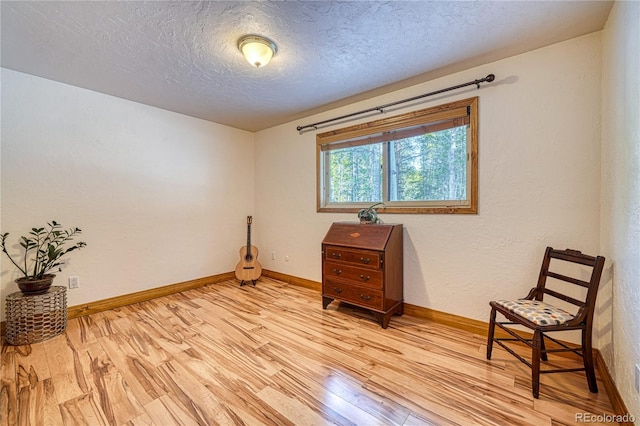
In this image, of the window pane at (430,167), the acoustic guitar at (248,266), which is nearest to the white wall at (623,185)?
the window pane at (430,167)

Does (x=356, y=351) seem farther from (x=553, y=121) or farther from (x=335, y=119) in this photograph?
(x=335, y=119)

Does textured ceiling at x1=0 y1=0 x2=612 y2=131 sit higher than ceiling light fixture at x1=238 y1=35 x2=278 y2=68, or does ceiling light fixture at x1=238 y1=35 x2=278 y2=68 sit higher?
textured ceiling at x1=0 y1=0 x2=612 y2=131

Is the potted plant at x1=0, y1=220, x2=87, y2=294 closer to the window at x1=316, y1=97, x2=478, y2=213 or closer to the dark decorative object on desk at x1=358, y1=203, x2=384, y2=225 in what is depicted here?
the window at x1=316, y1=97, x2=478, y2=213

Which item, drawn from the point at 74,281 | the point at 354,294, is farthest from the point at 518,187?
the point at 74,281

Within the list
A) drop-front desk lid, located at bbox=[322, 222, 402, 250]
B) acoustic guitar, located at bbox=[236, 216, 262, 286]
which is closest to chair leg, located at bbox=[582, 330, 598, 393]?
drop-front desk lid, located at bbox=[322, 222, 402, 250]

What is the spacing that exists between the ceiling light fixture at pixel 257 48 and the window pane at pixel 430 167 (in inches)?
60.9

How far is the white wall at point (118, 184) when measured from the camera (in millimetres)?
2354

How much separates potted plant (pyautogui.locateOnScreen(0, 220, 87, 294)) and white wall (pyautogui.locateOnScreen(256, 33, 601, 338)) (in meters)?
3.18

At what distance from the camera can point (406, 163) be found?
2.75m

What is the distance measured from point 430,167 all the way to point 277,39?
1.76 meters

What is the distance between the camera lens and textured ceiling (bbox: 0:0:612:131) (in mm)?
1566

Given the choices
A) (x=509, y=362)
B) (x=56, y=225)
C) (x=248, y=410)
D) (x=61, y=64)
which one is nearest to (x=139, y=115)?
(x=61, y=64)

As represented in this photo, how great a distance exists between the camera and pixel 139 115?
3.03 metres

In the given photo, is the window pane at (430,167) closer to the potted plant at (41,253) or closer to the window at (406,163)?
the window at (406,163)
